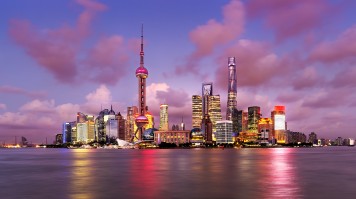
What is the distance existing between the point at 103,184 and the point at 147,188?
9.07 metres

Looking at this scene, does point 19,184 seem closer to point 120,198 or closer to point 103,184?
point 103,184

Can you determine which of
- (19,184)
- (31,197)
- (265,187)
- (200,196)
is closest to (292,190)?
(265,187)

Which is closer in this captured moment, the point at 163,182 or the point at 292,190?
the point at 292,190

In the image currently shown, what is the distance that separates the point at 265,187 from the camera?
61.1m

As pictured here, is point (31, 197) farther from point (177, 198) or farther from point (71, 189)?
point (177, 198)

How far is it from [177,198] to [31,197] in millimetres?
18684

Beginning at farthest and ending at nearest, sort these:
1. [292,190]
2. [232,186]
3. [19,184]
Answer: [19,184] < [232,186] < [292,190]

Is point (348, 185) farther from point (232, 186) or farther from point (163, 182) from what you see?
point (163, 182)

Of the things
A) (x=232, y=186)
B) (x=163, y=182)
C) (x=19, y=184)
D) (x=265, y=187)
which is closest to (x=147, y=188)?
(x=163, y=182)

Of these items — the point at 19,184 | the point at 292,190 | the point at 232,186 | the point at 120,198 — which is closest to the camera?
the point at 120,198

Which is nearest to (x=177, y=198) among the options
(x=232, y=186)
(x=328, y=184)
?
(x=232, y=186)

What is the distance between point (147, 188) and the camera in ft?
200

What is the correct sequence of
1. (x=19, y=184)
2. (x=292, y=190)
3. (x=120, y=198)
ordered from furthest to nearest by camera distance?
(x=19, y=184) < (x=292, y=190) < (x=120, y=198)

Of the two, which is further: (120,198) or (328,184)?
(328,184)
